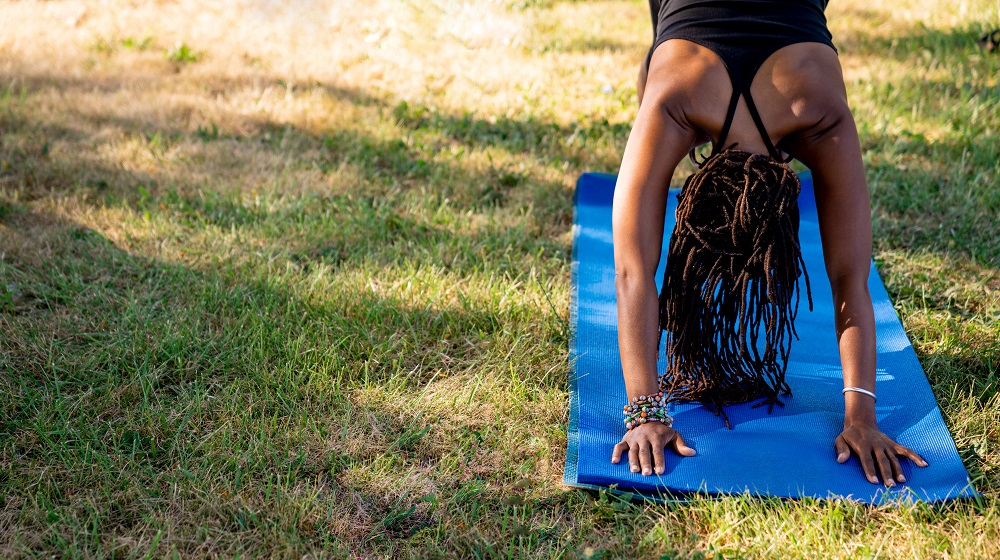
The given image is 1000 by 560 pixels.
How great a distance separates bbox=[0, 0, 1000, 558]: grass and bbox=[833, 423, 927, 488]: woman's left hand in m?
0.13

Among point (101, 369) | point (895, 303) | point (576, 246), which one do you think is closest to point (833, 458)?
point (895, 303)

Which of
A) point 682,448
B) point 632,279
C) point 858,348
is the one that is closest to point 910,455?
point 858,348

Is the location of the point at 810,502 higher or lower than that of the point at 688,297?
lower

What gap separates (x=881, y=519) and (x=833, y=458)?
241mm

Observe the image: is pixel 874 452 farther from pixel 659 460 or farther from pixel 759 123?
pixel 759 123

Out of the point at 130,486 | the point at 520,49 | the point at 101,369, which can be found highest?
the point at 520,49

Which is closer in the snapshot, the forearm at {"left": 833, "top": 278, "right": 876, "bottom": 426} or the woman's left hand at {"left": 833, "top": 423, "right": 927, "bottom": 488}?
the woman's left hand at {"left": 833, "top": 423, "right": 927, "bottom": 488}

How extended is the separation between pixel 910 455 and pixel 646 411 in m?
0.74

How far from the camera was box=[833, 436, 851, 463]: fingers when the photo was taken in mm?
2299

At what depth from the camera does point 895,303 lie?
329 centimetres

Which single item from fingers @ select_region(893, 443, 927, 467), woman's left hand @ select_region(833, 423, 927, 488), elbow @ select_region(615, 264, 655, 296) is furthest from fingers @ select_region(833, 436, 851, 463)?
elbow @ select_region(615, 264, 655, 296)

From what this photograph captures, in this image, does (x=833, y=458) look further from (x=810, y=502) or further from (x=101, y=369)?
(x=101, y=369)

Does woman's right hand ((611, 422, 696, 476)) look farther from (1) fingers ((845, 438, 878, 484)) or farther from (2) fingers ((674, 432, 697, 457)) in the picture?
(1) fingers ((845, 438, 878, 484))

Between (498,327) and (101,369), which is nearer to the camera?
(101,369)
